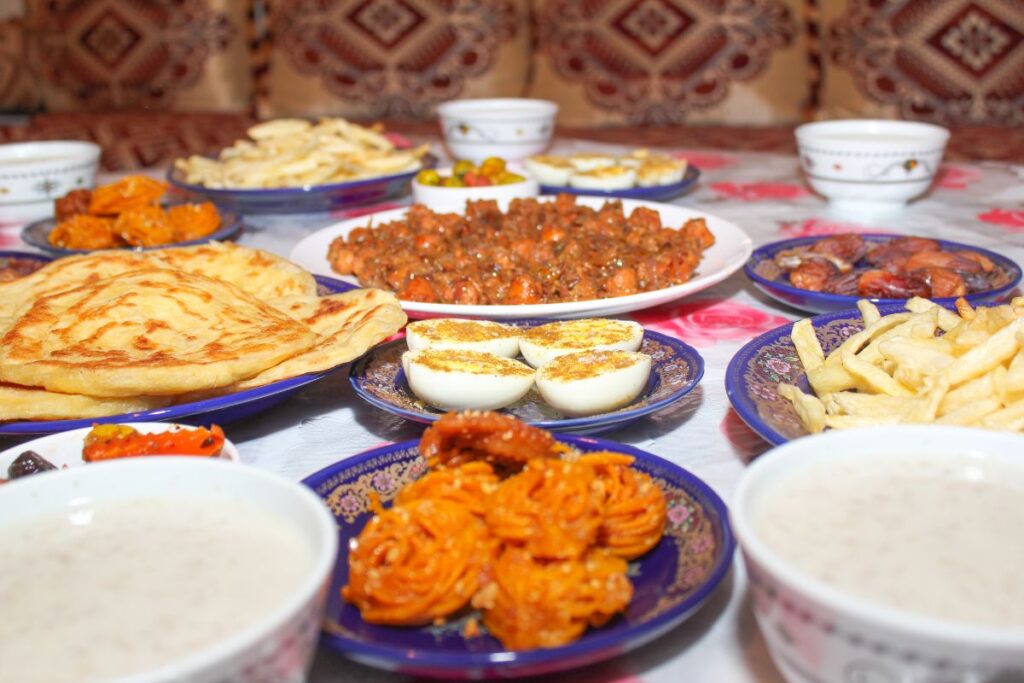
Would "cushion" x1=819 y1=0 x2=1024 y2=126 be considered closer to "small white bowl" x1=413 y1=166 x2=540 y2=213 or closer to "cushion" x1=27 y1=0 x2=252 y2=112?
"small white bowl" x1=413 y1=166 x2=540 y2=213

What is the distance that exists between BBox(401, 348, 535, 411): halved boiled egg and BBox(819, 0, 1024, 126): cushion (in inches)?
184

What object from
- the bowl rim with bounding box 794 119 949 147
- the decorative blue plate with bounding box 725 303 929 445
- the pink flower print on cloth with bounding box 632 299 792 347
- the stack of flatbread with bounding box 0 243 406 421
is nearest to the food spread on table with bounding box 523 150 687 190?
the bowl rim with bounding box 794 119 949 147

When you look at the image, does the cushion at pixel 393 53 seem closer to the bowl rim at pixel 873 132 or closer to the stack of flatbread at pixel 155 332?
the bowl rim at pixel 873 132

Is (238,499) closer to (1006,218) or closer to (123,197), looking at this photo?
(123,197)

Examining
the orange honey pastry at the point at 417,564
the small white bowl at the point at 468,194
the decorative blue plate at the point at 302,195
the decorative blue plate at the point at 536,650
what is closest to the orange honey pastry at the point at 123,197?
the decorative blue plate at the point at 302,195

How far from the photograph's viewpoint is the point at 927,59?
18.7ft

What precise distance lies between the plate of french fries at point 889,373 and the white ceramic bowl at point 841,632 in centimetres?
36

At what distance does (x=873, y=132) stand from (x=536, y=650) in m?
3.11

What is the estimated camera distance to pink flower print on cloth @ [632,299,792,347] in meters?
2.31

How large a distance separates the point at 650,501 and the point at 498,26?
5580 millimetres

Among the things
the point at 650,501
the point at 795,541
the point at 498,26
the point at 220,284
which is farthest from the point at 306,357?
the point at 498,26

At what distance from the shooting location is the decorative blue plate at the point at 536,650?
41.9 inches

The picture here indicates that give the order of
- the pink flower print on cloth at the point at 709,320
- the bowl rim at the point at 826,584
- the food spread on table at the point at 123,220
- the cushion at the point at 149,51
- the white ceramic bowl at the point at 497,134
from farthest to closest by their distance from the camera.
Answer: the cushion at the point at 149,51
the white ceramic bowl at the point at 497,134
the food spread on table at the point at 123,220
the pink flower print on cloth at the point at 709,320
the bowl rim at the point at 826,584

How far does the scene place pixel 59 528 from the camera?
1150 millimetres
